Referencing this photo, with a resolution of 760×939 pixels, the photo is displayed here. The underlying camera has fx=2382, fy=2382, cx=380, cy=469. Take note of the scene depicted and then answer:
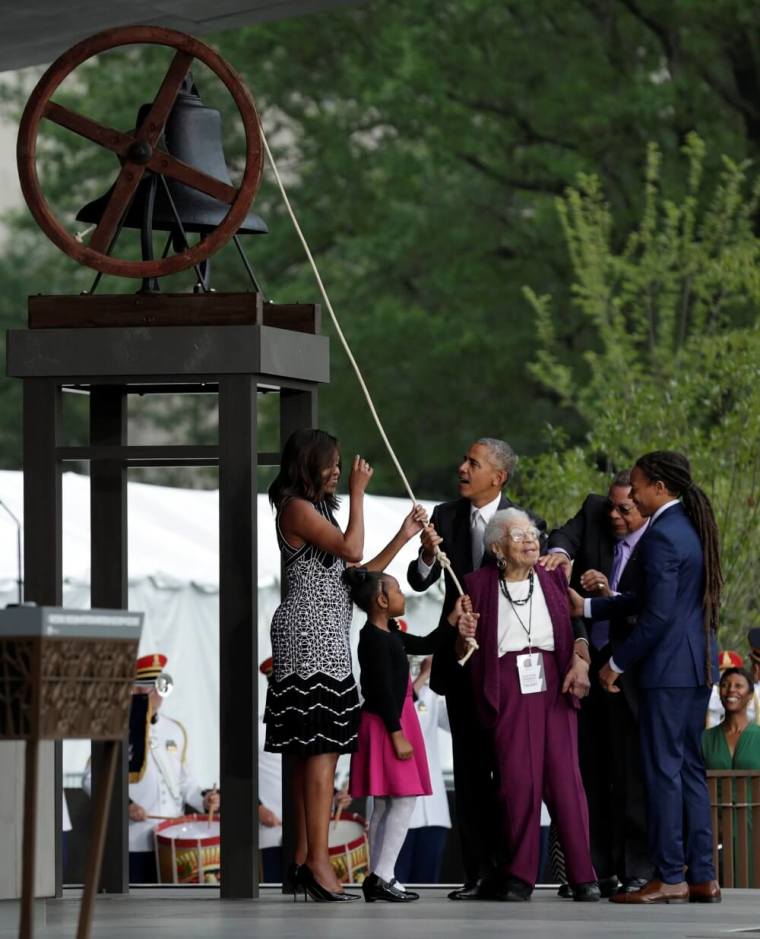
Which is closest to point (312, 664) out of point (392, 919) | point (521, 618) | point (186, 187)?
point (521, 618)

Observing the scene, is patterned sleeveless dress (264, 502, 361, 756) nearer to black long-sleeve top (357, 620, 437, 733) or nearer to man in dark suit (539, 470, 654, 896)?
black long-sleeve top (357, 620, 437, 733)

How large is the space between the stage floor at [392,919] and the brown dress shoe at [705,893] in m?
0.05

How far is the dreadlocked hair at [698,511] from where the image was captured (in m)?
8.99

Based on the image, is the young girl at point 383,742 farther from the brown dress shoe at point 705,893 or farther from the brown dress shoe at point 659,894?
the brown dress shoe at point 705,893

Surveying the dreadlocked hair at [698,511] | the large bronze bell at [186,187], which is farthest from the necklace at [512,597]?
the large bronze bell at [186,187]

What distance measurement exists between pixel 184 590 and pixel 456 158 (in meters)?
16.1

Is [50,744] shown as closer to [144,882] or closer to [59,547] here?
[59,547]

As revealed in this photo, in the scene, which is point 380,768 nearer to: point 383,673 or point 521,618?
point 383,673

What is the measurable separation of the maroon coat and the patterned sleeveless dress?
0.50 meters

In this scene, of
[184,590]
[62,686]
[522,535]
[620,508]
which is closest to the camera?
[62,686]

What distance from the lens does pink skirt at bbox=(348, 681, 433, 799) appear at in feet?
30.0

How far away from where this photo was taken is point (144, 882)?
38.9ft

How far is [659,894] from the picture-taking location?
898 cm

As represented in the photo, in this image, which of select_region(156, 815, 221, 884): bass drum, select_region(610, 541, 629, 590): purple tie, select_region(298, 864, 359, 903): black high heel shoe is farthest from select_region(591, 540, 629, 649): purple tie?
select_region(156, 815, 221, 884): bass drum
